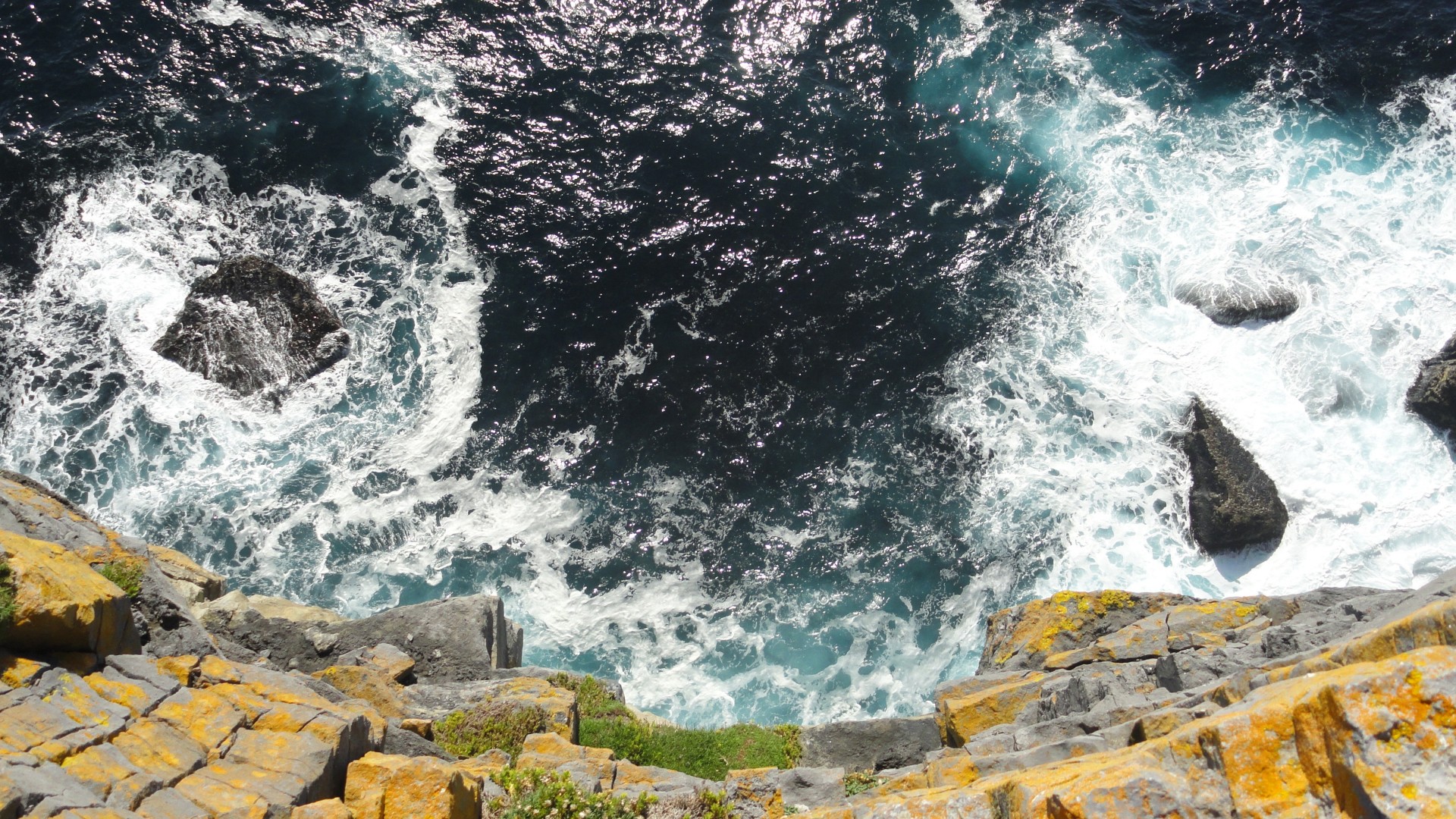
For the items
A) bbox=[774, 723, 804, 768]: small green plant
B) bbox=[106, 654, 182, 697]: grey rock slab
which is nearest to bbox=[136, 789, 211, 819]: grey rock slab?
bbox=[106, 654, 182, 697]: grey rock slab

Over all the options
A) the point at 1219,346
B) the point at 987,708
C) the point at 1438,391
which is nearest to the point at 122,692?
the point at 987,708

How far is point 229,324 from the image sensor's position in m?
35.0

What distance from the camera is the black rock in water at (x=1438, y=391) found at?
33719mm

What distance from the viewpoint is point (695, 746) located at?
23906 mm

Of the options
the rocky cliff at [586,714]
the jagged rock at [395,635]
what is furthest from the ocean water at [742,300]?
the rocky cliff at [586,714]

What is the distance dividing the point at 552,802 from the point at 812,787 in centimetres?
477

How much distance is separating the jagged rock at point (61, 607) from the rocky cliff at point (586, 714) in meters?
0.05

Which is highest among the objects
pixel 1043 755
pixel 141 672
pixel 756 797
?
pixel 141 672

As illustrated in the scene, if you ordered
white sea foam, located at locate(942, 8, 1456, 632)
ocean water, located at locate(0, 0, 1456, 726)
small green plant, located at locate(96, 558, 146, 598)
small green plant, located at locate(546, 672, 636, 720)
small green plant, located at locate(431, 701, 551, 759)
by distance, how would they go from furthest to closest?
white sea foam, located at locate(942, 8, 1456, 632)
ocean water, located at locate(0, 0, 1456, 726)
small green plant, located at locate(546, 672, 636, 720)
small green plant, located at locate(431, 701, 551, 759)
small green plant, located at locate(96, 558, 146, 598)

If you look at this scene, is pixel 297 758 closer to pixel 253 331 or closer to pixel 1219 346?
pixel 253 331

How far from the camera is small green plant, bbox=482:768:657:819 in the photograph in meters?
15.5

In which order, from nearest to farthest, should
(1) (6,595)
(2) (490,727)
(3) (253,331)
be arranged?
(1) (6,595)
(2) (490,727)
(3) (253,331)

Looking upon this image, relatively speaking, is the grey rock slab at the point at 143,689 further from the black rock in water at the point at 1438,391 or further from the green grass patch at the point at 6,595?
the black rock in water at the point at 1438,391

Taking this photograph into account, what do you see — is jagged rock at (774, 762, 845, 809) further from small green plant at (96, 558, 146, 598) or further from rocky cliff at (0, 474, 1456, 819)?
small green plant at (96, 558, 146, 598)
